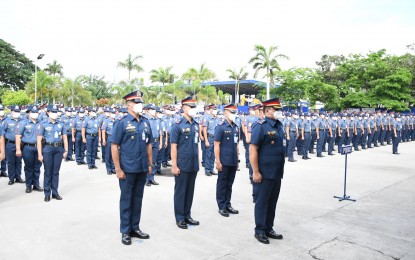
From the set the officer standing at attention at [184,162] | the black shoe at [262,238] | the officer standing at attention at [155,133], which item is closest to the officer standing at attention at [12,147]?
the officer standing at attention at [155,133]

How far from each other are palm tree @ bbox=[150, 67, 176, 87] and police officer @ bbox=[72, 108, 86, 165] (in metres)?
34.5

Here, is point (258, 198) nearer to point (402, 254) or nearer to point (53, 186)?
point (402, 254)

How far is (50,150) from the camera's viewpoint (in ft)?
21.5

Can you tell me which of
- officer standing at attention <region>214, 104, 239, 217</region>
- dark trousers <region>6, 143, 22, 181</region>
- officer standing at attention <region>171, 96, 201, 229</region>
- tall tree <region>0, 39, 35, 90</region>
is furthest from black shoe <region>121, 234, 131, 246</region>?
tall tree <region>0, 39, 35, 90</region>

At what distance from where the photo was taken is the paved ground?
427 cm

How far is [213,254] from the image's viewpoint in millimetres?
4188

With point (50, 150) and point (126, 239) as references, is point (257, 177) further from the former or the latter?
point (50, 150)

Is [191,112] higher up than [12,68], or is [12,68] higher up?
[12,68]

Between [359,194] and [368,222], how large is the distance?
2.04 metres

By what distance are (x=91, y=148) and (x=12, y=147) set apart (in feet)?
8.40

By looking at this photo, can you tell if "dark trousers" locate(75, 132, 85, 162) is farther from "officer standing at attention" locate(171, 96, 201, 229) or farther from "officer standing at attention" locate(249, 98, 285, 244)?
"officer standing at attention" locate(249, 98, 285, 244)

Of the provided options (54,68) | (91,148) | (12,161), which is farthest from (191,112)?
(54,68)

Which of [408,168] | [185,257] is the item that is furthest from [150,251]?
[408,168]

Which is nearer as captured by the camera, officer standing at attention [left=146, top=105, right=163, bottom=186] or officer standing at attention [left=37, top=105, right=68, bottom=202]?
officer standing at attention [left=37, top=105, right=68, bottom=202]
